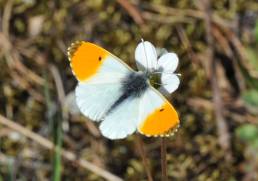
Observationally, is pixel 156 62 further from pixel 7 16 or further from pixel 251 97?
pixel 7 16

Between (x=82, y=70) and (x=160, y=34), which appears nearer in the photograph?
(x=82, y=70)

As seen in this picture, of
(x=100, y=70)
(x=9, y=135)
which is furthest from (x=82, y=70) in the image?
(x=9, y=135)

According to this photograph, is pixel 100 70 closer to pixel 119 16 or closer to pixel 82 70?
pixel 82 70

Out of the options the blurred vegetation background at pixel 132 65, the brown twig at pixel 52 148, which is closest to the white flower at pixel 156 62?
the blurred vegetation background at pixel 132 65

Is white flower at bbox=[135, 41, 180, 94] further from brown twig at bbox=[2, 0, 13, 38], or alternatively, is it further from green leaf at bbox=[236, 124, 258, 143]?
brown twig at bbox=[2, 0, 13, 38]

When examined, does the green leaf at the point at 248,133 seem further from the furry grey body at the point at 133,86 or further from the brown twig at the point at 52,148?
the furry grey body at the point at 133,86

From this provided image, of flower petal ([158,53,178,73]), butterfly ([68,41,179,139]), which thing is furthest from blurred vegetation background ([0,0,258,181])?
flower petal ([158,53,178,73])
